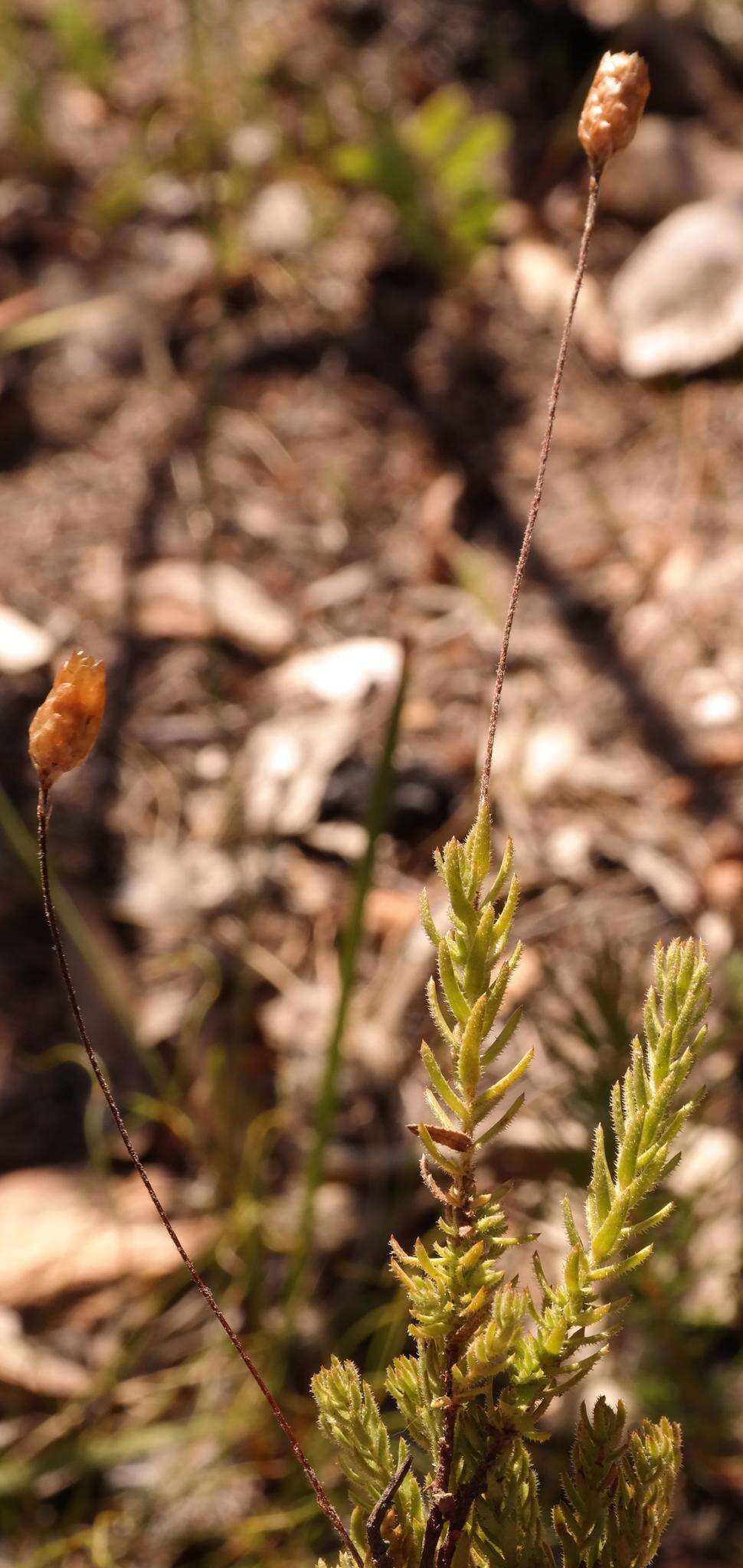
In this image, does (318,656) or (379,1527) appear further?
(318,656)

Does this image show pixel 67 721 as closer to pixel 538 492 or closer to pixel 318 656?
pixel 538 492

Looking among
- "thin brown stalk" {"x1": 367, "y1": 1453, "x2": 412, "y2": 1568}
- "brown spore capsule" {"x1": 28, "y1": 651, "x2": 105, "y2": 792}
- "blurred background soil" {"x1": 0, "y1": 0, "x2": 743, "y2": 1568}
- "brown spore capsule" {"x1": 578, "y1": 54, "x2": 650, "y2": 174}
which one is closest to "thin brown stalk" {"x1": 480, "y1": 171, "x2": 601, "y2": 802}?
"brown spore capsule" {"x1": 578, "y1": 54, "x2": 650, "y2": 174}

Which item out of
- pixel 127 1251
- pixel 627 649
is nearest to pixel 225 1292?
pixel 127 1251

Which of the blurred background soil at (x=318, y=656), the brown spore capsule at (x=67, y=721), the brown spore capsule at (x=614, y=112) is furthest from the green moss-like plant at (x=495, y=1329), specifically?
the blurred background soil at (x=318, y=656)

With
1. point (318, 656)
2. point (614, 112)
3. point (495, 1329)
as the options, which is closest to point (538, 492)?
point (614, 112)

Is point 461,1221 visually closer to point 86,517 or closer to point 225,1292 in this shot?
point 225,1292
